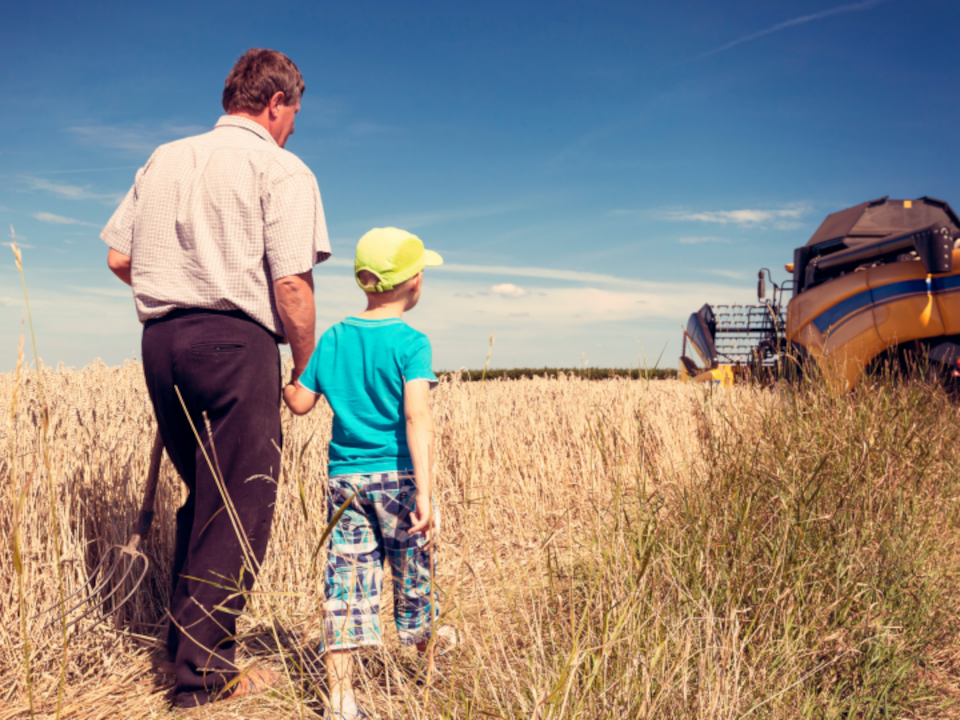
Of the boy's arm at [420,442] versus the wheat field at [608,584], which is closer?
the wheat field at [608,584]

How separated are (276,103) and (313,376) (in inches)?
45.6

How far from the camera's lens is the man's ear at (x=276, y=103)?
2.54m

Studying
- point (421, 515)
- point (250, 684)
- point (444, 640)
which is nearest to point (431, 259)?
point (421, 515)

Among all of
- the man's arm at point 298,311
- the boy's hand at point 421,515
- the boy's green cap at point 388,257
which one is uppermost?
the boy's green cap at point 388,257

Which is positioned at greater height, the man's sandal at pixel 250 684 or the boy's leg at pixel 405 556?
the boy's leg at pixel 405 556

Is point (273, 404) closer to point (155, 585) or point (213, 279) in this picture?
point (213, 279)

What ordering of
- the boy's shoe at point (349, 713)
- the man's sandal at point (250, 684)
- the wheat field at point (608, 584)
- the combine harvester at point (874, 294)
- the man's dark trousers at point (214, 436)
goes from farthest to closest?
1. the combine harvester at point (874, 294)
2. the man's sandal at point (250, 684)
3. the man's dark trousers at point (214, 436)
4. the boy's shoe at point (349, 713)
5. the wheat field at point (608, 584)

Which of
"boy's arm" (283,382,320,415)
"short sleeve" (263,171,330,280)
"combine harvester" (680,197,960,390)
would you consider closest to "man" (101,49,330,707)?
"short sleeve" (263,171,330,280)

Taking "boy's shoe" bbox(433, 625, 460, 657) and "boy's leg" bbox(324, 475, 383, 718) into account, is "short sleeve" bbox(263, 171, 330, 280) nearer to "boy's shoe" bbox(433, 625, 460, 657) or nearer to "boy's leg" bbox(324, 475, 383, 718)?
"boy's leg" bbox(324, 475, 383, 718)

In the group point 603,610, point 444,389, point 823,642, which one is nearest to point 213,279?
point 603,610

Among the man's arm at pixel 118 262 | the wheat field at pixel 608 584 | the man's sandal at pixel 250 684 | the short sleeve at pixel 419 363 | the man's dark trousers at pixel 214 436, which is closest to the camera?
the wheat field at pixel 608 584

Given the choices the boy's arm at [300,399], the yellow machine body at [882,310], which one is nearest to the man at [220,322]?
the boy's arm at [300,399]

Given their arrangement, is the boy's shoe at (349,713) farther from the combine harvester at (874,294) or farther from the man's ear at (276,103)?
the combine harvester at (874,294)

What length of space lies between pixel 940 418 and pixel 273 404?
495cm
